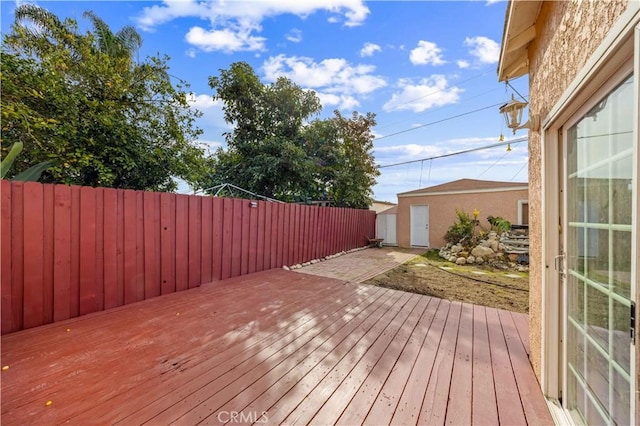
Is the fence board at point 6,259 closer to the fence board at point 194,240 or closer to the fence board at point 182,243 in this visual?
the fence board at point 182,243

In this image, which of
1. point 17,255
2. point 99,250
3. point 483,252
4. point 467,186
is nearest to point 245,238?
point 99,250

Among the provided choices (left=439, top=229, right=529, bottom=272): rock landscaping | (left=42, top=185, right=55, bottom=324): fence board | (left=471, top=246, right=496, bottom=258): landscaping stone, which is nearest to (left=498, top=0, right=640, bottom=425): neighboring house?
(left=42, top=185, right=55, bottom=324): fence board

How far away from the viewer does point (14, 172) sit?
16.1 ft

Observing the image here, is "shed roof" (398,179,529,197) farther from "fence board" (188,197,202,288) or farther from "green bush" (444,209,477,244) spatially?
"fence board" (188,197,202,288)

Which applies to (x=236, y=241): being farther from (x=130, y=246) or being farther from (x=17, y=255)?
(x=17, y=255)

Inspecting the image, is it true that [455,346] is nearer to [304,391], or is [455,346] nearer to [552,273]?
[552,273]

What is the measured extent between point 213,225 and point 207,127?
4.20 m

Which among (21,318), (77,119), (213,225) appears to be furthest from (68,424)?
(77,119)

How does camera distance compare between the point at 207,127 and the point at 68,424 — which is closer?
the point at 68,424

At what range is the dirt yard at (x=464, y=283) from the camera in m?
3.92

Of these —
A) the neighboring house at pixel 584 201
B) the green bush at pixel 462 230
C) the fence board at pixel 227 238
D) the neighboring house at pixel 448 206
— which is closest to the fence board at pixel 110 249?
the fence board at pixel 227 238

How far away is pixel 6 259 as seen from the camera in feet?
8.31

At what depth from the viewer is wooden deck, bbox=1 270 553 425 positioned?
5.14 ft

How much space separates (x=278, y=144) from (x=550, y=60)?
875cm
